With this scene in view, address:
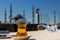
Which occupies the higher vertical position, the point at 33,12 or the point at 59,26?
the point at 33,12

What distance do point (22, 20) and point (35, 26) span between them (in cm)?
1337

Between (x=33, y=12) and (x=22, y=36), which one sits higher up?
(x=33, y=12)

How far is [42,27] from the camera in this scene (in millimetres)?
19531

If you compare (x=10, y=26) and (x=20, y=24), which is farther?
(x=10, y=26)

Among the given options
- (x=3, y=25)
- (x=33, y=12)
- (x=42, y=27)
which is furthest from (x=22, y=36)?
(x=33, y=12)

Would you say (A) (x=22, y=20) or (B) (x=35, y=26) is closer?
(A) (x=22, y=20)

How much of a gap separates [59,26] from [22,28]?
17.8 m

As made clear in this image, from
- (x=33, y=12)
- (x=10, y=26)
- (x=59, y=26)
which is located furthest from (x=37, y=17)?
(x=10, y=26)

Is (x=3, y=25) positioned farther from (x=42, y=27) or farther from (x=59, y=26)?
(x=59, y=26)

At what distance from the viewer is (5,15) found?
19.6 metres

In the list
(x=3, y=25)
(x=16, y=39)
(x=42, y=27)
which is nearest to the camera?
(x=16, y=39)

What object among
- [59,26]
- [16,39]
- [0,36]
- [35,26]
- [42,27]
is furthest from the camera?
[59,26]

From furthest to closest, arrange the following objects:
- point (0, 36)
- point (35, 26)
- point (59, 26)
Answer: point (59, 26) < point (35, 26) < point (0, 36)

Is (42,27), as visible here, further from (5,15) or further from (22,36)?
(22,36)
